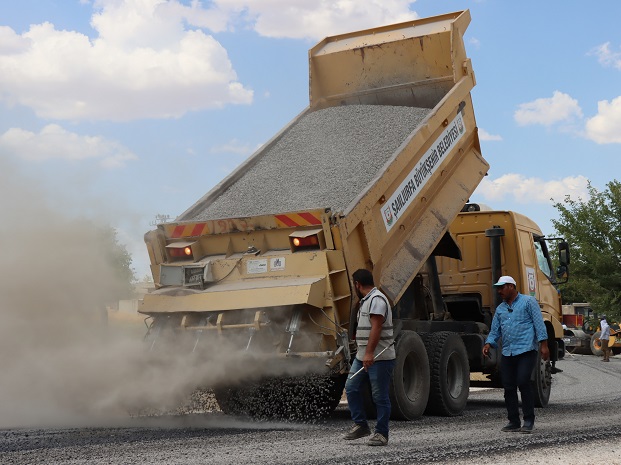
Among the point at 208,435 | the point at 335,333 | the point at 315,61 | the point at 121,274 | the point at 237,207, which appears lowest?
the point at 208,435

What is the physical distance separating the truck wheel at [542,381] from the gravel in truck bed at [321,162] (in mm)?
3815

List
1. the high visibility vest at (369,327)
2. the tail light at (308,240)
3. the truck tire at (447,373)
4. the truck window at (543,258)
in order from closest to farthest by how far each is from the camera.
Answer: the high visibility vest at (369,327), the tail light at (308,240), the truck tire at (447,373), the truck window at (543,258)

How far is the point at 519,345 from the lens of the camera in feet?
29.2

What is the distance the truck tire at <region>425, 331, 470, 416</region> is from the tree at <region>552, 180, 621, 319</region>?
33160 mm

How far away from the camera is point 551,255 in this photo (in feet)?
47.1

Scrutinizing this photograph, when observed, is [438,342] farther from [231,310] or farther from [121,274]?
[121,274]

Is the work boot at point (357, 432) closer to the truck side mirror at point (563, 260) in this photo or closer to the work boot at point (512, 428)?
the work boot at point (512, 428)

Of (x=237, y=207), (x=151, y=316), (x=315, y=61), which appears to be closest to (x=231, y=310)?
(x=151, y=316)

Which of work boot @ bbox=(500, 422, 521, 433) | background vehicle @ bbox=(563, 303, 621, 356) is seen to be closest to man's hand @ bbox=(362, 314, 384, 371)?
work boot @ bbox=(500, 422, 521, 433)

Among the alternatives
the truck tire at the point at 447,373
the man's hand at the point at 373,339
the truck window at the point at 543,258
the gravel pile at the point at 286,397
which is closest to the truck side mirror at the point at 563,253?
the truck window at the point at 543,258

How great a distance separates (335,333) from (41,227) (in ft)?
10.3

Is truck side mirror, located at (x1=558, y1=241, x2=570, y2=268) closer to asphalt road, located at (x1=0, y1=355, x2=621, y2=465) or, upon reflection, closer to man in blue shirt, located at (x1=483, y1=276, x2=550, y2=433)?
asphalt road, located at (x1=0, y1=355, x2=621, y2=465)

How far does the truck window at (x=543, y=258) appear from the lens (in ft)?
44.4

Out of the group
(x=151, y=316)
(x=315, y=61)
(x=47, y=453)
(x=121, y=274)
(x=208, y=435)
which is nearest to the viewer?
(x=47, y=453)
